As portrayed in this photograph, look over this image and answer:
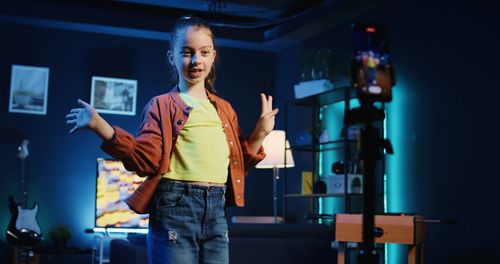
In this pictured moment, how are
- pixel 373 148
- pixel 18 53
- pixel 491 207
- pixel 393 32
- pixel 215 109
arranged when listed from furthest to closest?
1. pixel 18 53
2. pixel 393 32
3. pixel 491 207
4. pixel 215 109
5. pixel 373 148

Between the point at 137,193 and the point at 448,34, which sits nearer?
the point at 137,193

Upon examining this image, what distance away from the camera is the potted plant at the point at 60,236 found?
237 inches

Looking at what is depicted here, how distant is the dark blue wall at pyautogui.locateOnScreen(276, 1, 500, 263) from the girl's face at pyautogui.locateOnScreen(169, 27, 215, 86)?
2.90 m

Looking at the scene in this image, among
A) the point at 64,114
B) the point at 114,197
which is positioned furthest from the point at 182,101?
the point at 64,114

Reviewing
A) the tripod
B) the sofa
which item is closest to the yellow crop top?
the tripod

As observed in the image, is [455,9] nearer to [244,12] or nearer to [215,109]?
[244,12]

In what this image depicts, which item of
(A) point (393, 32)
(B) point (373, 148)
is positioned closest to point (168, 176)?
(B) point (373, 148)

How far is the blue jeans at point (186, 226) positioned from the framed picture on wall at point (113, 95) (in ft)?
16.3

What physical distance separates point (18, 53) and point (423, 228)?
4548mm

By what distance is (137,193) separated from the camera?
1.98 metres

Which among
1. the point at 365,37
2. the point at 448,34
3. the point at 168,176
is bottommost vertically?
the point at 168,176

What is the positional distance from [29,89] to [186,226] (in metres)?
5.12

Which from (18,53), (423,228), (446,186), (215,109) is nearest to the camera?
(215,109)

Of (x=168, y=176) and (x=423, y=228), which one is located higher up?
(x=168, y=176)
